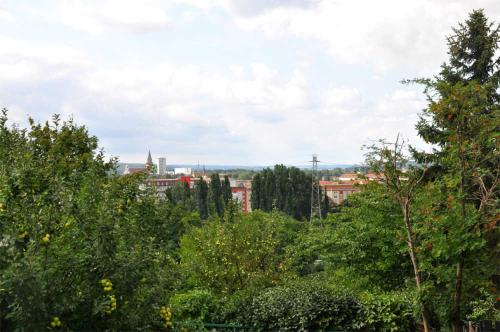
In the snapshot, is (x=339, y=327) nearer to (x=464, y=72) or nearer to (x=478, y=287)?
(x=478, y=287)

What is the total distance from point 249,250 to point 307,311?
19.6 feet

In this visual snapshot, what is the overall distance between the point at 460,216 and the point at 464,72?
37.1 feet

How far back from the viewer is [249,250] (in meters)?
16.1

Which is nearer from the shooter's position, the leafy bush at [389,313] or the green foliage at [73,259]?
the green foliage at [73,259]

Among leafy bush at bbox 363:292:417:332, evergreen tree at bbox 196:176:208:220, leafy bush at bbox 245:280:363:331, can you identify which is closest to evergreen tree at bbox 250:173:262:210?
evergreen tree at bbox 196:176:208:220

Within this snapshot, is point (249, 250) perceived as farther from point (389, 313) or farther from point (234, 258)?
point (389, 313)

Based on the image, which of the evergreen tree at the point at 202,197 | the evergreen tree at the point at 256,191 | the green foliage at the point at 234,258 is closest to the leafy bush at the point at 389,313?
the green foliage at the point at 234,258

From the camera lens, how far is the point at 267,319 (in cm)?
1055

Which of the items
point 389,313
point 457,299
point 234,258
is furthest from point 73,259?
point 234,258

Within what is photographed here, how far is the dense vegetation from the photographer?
15.1ft

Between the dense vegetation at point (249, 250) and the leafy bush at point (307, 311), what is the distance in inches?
1.0

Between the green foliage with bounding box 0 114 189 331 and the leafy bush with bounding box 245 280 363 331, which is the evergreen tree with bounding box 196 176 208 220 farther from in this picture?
the green foliage with bounding box 0 114 189 331

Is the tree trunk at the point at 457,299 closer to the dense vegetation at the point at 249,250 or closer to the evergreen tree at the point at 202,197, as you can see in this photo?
the dense vegetation at the point at 249,250

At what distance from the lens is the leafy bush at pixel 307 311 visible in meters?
10.2
